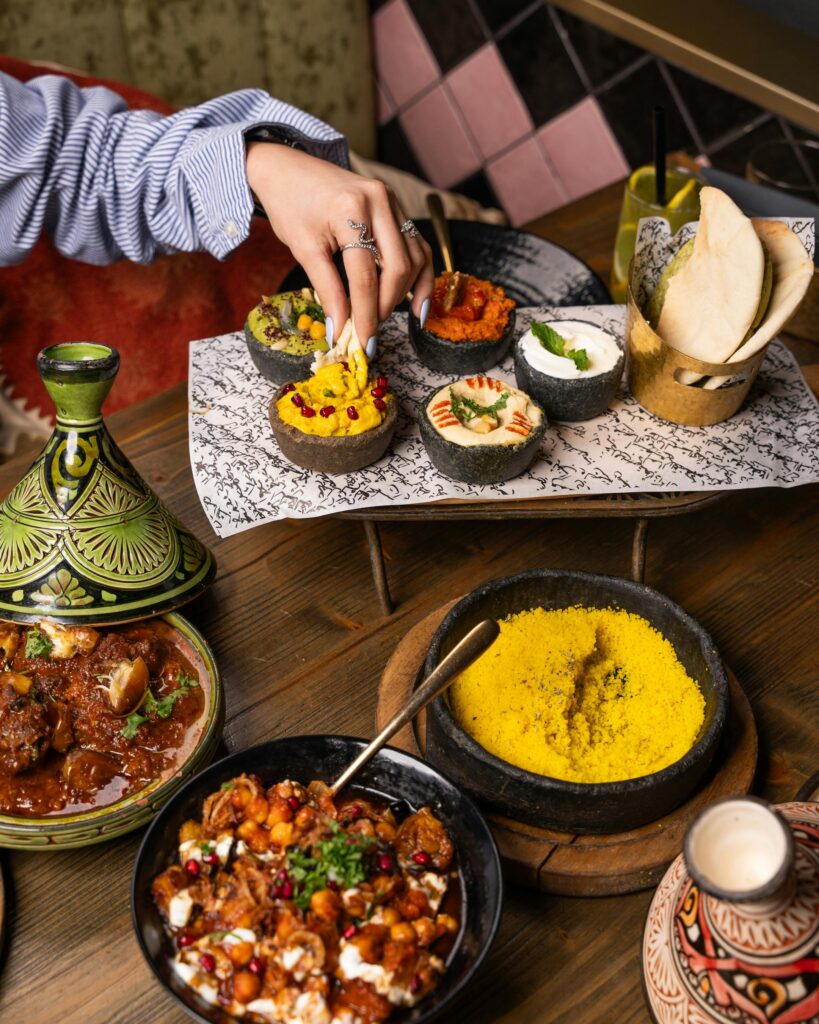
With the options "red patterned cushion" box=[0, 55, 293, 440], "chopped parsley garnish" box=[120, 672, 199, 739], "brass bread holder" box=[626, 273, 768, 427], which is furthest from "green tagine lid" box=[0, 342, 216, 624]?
"red patterned cushion" box=[0, 55, 293, 440]

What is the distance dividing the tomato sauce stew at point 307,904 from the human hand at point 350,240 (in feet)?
2.87

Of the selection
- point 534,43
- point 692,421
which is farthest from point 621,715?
point 534,43

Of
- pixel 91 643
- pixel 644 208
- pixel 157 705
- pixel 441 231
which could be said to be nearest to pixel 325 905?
pixel 157 705

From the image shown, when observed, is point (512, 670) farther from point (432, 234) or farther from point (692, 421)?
point (432, 234)

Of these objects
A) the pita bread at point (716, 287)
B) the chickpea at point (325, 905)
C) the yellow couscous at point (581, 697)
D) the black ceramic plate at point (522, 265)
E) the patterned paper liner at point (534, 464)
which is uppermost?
the pita bread at point (716, 287)

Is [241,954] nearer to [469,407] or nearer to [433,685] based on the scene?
[433,685]

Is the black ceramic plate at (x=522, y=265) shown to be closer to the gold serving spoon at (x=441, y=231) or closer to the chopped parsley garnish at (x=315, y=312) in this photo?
the gold serving spoon at (x=441, y=231)

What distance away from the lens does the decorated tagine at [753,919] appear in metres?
0.90

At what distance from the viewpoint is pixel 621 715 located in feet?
4.47

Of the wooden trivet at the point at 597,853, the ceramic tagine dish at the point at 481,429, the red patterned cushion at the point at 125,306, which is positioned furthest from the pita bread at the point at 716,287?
the red patterned cushion at the point at 125,306

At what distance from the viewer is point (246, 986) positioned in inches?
40.8

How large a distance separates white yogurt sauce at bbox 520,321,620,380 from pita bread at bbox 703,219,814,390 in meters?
0.20

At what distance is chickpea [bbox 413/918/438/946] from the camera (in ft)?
3.59

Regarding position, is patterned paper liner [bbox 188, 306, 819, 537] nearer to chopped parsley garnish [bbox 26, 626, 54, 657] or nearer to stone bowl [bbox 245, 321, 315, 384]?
stone bowl [bbox 245, 321, 315, 384]
